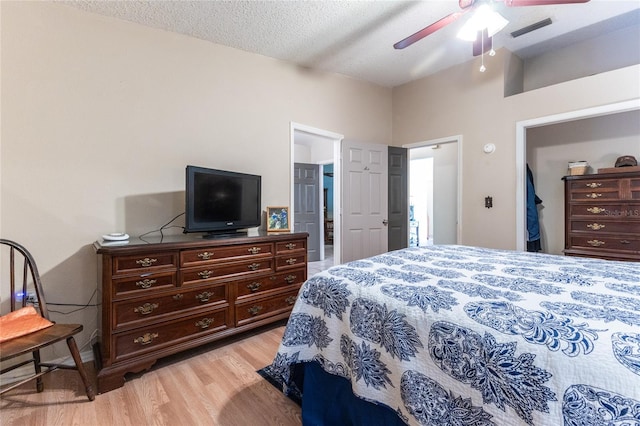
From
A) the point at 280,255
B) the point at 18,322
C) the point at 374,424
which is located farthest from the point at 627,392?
the point at 18,322

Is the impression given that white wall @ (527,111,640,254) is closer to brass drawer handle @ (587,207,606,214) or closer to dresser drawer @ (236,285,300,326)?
brass drawer handle @ (587,207,606,214)

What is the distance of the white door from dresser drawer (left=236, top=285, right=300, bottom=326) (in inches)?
49.3

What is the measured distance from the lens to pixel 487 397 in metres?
0.86

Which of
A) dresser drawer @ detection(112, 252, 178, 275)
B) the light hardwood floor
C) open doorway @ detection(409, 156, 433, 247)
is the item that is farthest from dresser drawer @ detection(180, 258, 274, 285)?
open doorway @ detection(409, 156, 433, 247)

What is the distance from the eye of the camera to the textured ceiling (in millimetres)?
2406

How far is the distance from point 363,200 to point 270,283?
6.39 feet

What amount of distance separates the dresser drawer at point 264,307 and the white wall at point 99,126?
1.11 m

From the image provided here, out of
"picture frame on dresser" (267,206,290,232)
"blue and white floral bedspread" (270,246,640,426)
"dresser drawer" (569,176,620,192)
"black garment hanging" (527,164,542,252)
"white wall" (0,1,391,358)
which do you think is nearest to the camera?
"blue and white floral bedspread" (270,246,640,426)

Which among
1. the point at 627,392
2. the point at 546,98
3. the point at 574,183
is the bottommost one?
the point at 627,392

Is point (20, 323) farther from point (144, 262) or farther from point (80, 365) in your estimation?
point (144, 262)

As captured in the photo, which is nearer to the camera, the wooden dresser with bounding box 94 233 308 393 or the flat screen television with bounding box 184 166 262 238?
the wooden dresser with bounding box 94 233 308 393

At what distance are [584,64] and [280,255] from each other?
4.05 meters

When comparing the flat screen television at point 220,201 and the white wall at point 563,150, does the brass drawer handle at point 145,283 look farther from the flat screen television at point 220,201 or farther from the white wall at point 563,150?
the white wall at point 563,150

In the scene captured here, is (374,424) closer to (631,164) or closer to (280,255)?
(280,255)
